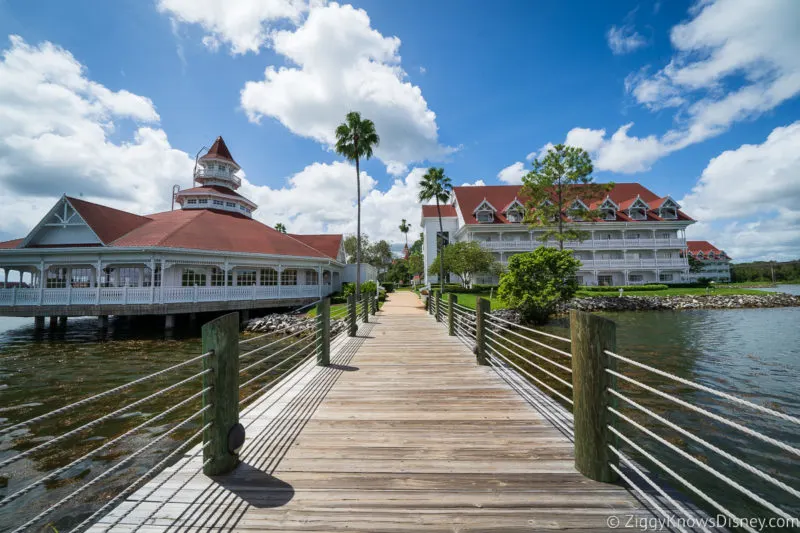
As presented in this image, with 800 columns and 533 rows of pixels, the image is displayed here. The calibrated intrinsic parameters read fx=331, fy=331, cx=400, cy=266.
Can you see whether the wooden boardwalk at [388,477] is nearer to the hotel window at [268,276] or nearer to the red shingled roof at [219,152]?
the hotel window at [268,276]

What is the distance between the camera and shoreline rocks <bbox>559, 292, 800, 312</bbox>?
1063 inches

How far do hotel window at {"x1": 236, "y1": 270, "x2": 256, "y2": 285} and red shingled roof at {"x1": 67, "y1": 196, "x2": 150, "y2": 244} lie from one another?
6.94 metres

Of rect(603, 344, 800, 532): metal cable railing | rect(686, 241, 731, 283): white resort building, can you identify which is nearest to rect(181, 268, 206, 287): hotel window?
rect(603, 344, 800, 532): metal cable railing

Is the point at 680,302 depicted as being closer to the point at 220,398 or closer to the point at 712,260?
the point at 220,398

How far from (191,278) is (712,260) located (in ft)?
328

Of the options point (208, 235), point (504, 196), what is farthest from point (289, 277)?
point (504, 196)

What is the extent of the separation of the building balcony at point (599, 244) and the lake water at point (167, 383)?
20147 millimetres

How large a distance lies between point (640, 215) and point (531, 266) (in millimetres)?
31687

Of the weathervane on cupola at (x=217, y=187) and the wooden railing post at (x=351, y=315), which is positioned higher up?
the weathervane on cupola at (x=217, y=187)

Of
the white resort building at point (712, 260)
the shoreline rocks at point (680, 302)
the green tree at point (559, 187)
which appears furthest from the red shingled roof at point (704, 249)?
the green tree at point (559, 187)

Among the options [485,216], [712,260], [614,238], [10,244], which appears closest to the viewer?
[10,244]

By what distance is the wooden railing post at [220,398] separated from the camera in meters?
3.25

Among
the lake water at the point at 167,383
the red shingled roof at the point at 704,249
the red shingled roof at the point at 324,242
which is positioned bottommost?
the lake water at the point at 167,383

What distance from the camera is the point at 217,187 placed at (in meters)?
30.9
